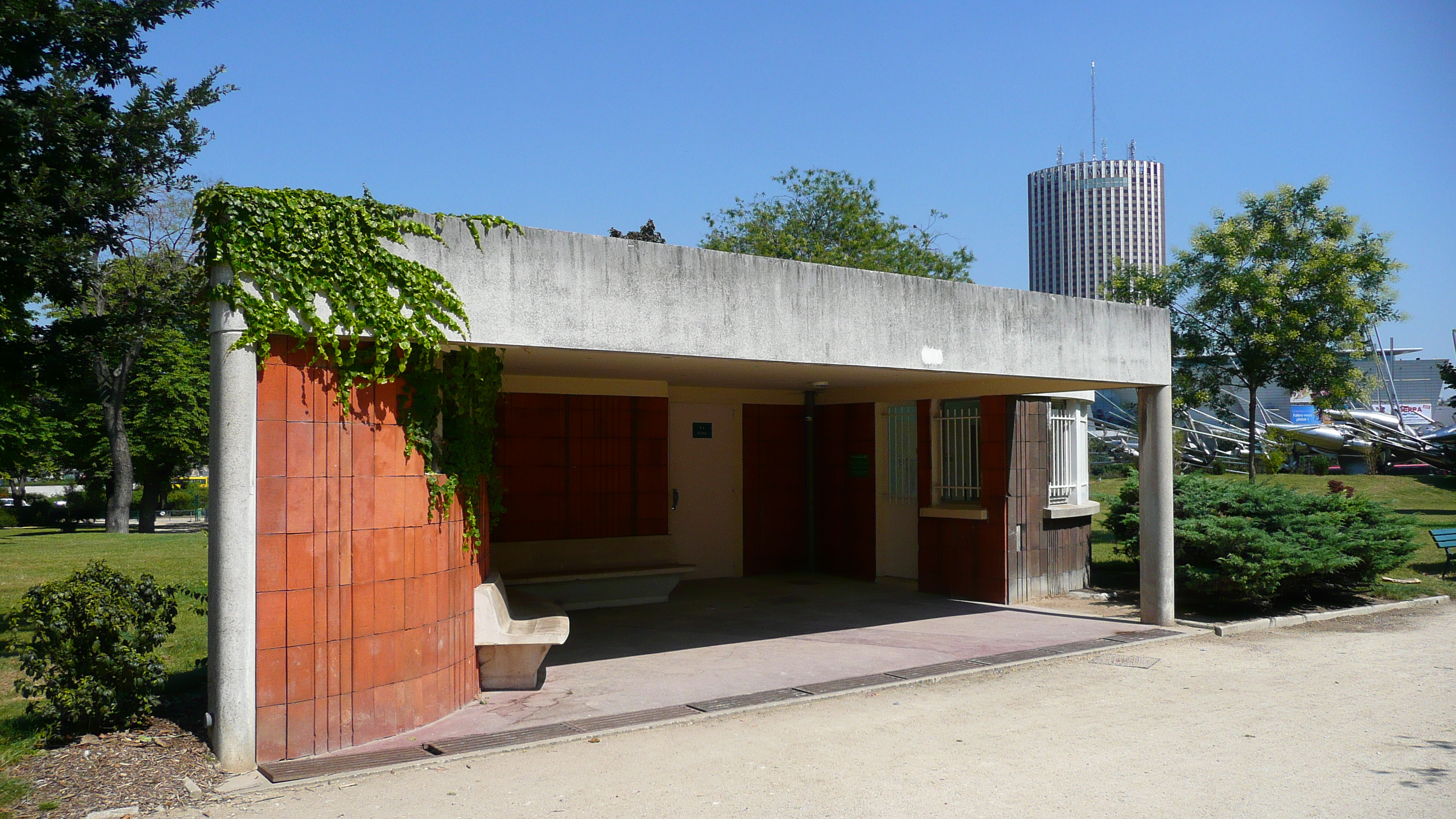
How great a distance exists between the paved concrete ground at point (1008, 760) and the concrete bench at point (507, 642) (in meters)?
1.21

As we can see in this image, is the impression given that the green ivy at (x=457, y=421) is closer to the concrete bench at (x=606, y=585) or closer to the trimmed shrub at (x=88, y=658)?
the trimmed shrub at (x=88, y=658)

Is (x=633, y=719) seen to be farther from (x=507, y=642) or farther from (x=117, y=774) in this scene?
(x=117, y=774)

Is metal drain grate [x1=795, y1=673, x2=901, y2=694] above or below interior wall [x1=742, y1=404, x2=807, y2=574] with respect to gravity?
below

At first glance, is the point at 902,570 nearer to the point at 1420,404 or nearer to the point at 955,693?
the point at 955,693

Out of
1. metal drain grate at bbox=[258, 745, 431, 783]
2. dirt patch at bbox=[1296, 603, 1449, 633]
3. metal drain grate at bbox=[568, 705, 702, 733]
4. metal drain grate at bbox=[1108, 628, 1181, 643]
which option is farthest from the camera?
dirt patch at bbox=[1296, 603, 1449, 633]

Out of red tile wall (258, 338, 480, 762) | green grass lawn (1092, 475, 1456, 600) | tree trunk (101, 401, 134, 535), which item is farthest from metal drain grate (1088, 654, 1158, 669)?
tree trunk (101, 401, 134, 535)

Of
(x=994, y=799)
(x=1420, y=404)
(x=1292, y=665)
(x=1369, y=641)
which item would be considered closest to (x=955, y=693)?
(x=994, y=799)

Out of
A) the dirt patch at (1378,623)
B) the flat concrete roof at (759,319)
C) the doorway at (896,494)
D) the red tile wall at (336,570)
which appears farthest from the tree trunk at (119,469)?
the dirt patch at (1378,623)

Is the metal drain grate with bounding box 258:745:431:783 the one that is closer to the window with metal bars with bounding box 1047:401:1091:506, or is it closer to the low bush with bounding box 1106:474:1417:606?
→ the low bush with bounding box 1106:474:1417:606

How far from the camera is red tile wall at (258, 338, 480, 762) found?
5484 millimetres

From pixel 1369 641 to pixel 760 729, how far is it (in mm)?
6891

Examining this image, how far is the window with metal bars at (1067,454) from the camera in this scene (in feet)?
40.7

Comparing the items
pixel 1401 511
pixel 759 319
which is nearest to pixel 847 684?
pixel 759 319

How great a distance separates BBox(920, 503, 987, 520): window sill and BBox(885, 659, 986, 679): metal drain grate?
3551mm
